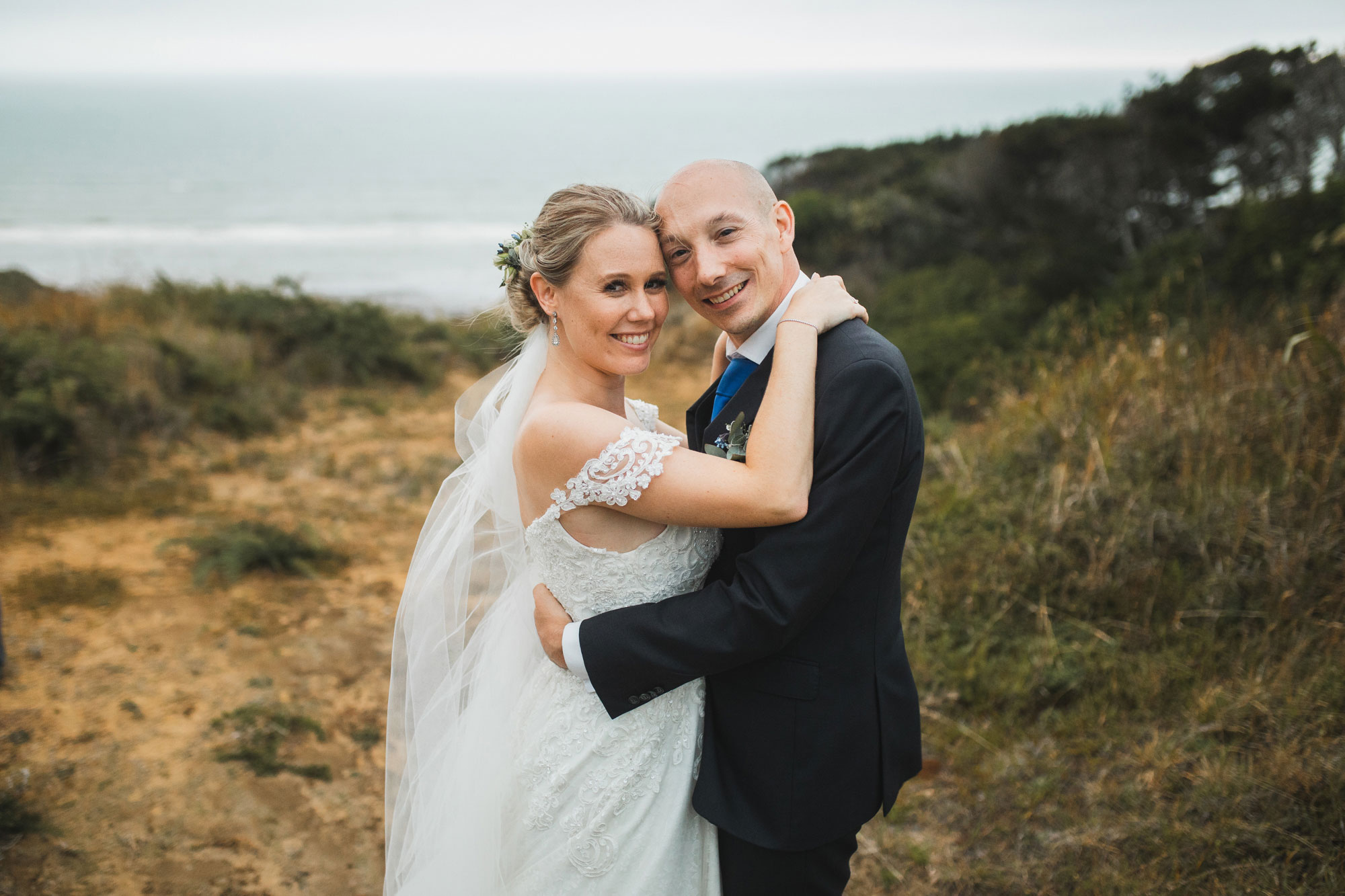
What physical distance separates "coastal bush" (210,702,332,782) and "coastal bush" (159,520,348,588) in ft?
5.55

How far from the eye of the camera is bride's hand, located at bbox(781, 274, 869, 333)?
199 centimetres

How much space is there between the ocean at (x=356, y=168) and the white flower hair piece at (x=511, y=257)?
0.28 m

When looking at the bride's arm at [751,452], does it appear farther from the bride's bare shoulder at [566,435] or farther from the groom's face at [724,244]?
the groom's face at [724,244]

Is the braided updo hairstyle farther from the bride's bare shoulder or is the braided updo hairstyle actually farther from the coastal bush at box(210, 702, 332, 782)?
the coastal bush at box(210, 702, 332, 782)

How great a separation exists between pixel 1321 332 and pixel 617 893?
16.8 feet

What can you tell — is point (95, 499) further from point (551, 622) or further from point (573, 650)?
point (573, 650)

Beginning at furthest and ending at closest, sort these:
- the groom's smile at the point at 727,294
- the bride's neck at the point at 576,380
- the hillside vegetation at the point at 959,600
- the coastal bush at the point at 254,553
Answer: the coastal bush at the point at 254,553
the hillside vegetation at the point at 959,600
the bride's neck at the point at 576,380
the groom's smile at the point at 727,294

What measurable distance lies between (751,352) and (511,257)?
0.85 meters

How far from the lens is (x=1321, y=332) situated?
4750 millimetres

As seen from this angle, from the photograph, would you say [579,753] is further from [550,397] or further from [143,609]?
[143,609]

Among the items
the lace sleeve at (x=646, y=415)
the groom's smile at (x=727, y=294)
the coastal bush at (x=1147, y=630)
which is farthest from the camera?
the coastal bush at (x=1147, y=630)

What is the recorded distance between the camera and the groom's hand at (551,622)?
7.26 feet

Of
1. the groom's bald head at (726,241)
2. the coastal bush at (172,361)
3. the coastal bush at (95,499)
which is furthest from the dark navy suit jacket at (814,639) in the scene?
the coastal bush at (95,499)

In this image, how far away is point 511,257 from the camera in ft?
8.27
